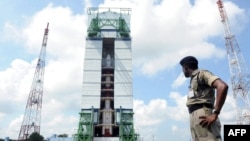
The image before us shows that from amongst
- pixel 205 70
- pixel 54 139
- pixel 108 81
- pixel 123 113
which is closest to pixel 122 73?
pixel 108 81

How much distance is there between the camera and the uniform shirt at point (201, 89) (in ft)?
16.4

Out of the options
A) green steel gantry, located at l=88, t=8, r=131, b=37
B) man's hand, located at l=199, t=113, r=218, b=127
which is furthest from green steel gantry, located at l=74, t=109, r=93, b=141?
man's hand, located at l=199, t=113, r=218, b=127

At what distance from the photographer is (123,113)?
63000 millimetres

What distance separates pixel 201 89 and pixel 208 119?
56 cm

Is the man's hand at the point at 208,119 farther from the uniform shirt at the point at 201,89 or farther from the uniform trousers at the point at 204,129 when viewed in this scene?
the uniform shirt at the point at 201,89

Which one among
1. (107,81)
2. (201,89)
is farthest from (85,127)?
(201,89)

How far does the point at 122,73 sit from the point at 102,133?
12.9 metres

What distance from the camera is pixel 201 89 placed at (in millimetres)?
5109

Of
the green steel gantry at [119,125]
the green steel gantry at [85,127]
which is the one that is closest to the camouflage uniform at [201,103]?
the green steel gantry at [119,125]

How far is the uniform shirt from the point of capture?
500 cm

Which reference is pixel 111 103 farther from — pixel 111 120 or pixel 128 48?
pixel 128 48

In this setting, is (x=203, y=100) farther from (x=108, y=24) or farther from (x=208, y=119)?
(x=108, y=24)

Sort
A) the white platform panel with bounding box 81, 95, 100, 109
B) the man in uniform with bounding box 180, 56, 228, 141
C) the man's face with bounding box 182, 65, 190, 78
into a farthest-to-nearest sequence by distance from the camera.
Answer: the white platform panel with bounding box 81, 95, 100, 109 → the man's face with bounding box 182, 65, 190, 78 → the man in uniform with bounding box 180, 56, 228, 141

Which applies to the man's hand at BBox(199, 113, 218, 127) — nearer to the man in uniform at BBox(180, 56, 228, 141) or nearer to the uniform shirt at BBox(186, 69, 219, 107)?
the man in uniform at BBox(180, 56, 228, 141)
